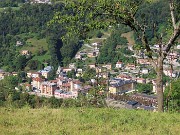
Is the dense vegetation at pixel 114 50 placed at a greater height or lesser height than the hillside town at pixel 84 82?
greater

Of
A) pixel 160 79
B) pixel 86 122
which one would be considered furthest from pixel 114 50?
pixel 86 122

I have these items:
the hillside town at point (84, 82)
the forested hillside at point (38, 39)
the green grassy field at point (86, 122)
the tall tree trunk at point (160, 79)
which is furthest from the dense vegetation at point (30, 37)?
the green grassy field at point (86, 122)

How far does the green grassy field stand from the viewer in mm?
4663

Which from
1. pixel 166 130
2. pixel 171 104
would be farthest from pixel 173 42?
pixel 171 104

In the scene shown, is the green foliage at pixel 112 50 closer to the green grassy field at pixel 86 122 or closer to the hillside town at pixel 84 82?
the hillside town at pixel 84 82

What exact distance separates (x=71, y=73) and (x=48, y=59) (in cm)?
729

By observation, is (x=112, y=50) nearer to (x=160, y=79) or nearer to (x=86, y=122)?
(x=160, y=79)

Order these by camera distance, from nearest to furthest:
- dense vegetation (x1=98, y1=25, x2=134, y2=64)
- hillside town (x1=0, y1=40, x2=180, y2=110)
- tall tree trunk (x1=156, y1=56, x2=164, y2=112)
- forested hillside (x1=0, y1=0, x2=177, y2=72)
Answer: tall tree trunk (x1=156, y1=56, x2=164, y2=112) < hillside town (x1=0, y1=40, x2=180, y2=110) < forested hillside (x1=0, y1=0, x2=177, y2=72) < dense vegetation (x1=98, y1=25, x2=134, y2=64)

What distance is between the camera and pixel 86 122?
5129 mm

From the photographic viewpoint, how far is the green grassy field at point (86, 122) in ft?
15.3

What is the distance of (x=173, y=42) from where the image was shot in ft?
22.1

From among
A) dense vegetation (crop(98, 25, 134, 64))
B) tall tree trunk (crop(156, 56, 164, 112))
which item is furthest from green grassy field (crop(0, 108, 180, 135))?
dense vegetation (crop(98, 25, 134, 64))

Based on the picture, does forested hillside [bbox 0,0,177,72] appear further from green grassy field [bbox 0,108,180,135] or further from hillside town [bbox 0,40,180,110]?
green grassy field [bbox 0,108,180,135]

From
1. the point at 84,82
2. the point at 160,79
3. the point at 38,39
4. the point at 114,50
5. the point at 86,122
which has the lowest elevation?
the point at 84,82
